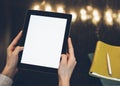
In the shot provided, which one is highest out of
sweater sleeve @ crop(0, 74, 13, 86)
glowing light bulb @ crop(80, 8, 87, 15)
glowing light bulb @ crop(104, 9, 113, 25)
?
glowing light bulb @ crop(80, 8, 87, 15)

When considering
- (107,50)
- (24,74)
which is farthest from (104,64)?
(24,74)

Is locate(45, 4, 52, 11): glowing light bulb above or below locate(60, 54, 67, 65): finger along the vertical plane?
above

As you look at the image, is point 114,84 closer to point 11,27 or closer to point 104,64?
point 104,64

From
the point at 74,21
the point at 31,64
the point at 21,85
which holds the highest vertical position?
the point at 74,21

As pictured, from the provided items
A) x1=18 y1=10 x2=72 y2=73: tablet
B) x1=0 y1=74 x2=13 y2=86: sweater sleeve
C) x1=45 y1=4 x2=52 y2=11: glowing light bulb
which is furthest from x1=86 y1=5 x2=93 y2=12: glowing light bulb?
x1=0 y1=74 x2=13 y2=86: sweater sleeve

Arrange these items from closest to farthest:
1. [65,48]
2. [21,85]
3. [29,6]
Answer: [65,48], [21,85], [29,6]

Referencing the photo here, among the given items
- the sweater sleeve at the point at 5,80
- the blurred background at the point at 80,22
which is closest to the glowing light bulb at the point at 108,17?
the blurred background at the point at 80,22

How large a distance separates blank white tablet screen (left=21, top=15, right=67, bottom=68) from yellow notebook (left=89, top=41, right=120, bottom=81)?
15 centimetres

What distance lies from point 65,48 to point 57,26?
75 mm

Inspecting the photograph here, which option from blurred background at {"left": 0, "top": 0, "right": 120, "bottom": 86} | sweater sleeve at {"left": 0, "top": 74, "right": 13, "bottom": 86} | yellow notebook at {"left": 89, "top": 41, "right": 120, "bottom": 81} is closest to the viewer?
sweater sleeve at {"left": 0, "top": 74, "right": 13, "bottom": 86}

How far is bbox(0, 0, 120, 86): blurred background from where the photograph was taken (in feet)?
3.31

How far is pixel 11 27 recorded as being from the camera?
1.03 m

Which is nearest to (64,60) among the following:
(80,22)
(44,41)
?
(44,41)

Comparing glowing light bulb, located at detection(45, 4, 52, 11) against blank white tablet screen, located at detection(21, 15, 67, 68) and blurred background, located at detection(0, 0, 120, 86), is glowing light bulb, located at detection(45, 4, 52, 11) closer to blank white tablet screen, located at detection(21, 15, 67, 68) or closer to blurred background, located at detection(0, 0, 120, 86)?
blurred background, located at detection(0, 0, 120, 86)
